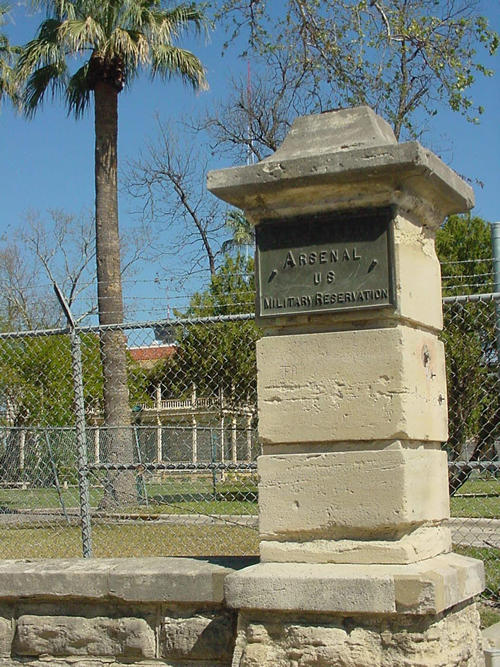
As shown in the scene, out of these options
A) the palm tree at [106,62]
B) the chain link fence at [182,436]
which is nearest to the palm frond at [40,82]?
the palm tree at [106,62]

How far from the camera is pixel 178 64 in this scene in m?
17.5

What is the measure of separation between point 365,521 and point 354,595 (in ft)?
1.04

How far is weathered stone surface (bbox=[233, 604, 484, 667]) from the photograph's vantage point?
3.41 m

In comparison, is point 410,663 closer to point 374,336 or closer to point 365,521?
point 365,521

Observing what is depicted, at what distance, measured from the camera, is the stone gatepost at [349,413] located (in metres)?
3.49

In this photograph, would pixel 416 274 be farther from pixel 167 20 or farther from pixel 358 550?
pixel 167 20

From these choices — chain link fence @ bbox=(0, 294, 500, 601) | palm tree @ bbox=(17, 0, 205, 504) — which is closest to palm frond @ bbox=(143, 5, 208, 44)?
palm tree @ bbox=(17, 0, 205, 504)

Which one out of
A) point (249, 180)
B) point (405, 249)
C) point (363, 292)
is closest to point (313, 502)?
point (363, 292)

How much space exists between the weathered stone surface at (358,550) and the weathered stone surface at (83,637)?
2.36 ft

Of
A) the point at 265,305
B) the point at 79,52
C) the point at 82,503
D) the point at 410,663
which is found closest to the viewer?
the point at 410,663

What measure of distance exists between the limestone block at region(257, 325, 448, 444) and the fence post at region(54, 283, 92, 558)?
75.3 inches

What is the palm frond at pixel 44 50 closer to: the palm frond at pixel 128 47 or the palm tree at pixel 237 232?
the palm frond at pixel 128 47

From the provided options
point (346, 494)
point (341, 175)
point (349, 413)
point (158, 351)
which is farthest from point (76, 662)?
point (158, 351)

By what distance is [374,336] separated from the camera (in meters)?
3.71
